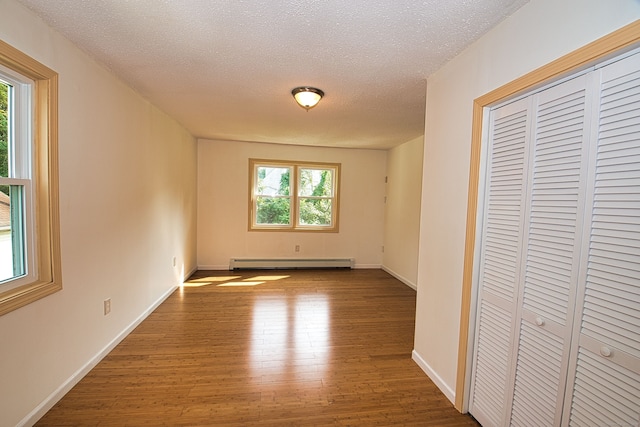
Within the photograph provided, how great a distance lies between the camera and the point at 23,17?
1.49m

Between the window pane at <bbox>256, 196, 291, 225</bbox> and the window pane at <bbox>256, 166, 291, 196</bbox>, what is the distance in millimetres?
115

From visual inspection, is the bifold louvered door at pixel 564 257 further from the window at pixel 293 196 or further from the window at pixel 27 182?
the window at pixel 293 196

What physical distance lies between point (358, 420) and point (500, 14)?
245 centimetres

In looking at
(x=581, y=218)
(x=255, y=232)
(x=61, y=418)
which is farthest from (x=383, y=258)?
(x=61, y=418)

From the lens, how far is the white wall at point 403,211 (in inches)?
169

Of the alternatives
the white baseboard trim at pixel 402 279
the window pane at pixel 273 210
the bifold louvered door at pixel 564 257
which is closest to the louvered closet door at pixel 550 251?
the bifold louvered door at pixel 564 257

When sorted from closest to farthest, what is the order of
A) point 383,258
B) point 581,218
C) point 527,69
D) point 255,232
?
point 581,218 < point 527,69 < point 255,232 < point 383,258

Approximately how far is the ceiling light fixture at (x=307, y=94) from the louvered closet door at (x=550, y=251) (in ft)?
5.46

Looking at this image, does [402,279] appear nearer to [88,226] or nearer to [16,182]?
[88,226]

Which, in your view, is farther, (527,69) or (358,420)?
(358,420)

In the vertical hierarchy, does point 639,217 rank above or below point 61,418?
above

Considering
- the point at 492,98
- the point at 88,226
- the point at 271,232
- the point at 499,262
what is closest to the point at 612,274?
the point at 499,262

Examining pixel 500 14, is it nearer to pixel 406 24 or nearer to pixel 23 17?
pixel 406 24

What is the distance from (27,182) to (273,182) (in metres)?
3.74
